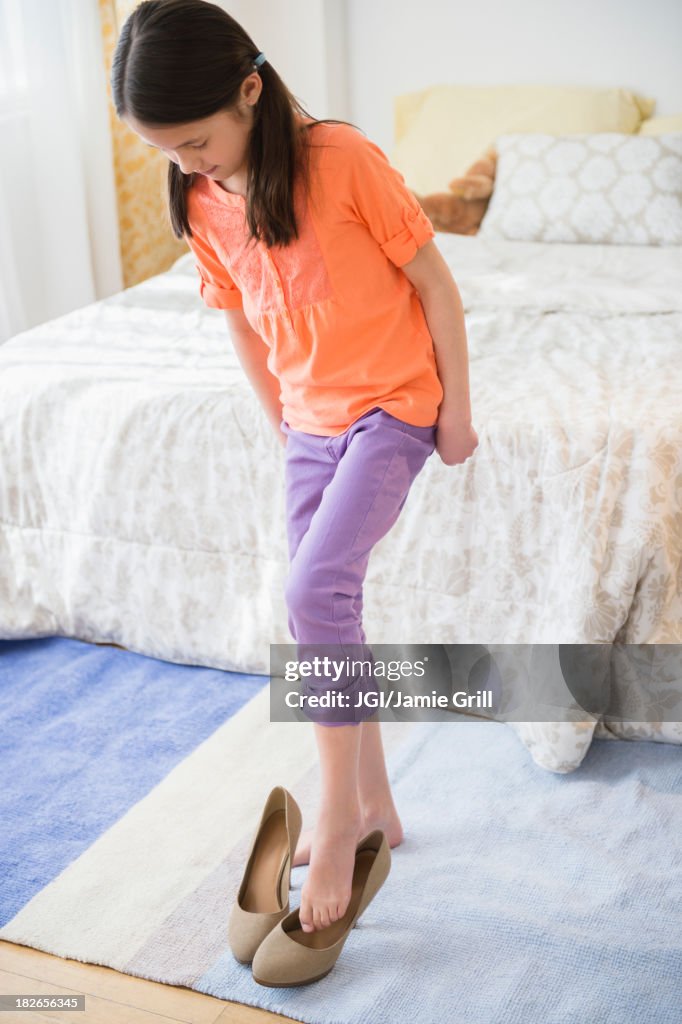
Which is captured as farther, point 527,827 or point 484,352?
point 484,352

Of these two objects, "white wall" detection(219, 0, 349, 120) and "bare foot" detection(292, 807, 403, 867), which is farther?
"white wall" detection(219, 0, 349, 120)

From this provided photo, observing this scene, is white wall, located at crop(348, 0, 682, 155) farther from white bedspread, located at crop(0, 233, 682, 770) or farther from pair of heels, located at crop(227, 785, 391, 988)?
pair of heels, located at crop(227, 785, 391, 988)

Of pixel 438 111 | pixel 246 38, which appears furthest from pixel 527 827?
pixel 438 111

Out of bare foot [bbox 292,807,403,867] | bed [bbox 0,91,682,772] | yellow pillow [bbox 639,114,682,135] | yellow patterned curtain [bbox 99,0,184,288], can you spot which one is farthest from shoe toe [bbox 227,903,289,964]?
yellow patterned curtain [bbox 99,0,184,288]

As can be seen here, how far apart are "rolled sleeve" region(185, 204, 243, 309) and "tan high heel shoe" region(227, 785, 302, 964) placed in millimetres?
671

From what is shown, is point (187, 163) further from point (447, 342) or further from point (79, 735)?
point (79, 735)

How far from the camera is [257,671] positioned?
2.02 m

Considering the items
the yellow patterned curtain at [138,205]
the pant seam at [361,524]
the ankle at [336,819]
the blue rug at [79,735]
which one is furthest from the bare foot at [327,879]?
the yellow patterned curtain at [138,205]

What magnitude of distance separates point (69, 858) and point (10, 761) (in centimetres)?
30

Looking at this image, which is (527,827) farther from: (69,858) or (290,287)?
(290,287)

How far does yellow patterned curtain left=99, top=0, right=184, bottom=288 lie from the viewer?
3525 mm

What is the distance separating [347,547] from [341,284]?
0.31 meters

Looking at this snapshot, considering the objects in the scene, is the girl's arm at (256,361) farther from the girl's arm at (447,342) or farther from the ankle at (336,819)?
the ankle at (336,819)

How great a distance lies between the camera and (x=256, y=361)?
151 centimetres
